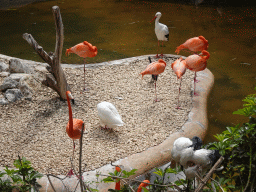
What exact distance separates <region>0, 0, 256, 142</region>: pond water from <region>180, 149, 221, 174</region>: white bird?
5.92 feet

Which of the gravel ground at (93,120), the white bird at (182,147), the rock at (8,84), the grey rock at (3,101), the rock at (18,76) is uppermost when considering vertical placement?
the white bird at (182,147)

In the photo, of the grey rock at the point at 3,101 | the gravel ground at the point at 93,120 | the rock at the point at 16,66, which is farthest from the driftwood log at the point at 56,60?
the rock at the point at 16,66

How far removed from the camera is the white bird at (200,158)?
180 centimetres

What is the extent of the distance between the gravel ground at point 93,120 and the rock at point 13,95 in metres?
0.07

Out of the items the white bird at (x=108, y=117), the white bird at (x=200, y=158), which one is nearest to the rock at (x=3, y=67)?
the white bird at (x=108, y=117)

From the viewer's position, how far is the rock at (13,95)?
12.8ft

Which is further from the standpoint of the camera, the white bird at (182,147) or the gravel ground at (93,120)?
the gravel ground at (93,120)

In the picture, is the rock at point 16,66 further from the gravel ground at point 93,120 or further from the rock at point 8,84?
the rock at point 8,84

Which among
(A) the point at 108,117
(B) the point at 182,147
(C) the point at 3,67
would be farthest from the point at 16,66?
(B) the point at 182,147

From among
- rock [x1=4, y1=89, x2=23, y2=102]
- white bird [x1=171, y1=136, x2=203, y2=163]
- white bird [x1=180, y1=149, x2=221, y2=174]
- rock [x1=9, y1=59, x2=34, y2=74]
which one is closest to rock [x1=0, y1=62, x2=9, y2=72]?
rock [x1=9, y1=59, x2=34, y2=74]

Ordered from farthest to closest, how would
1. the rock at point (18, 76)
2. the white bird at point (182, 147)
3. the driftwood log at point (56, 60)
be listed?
the rock at point (18, 76) < the driftwood log at point (56, 60) < the white bird at point (182, 147)

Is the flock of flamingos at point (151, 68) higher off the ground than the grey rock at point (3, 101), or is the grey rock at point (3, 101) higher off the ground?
the flock of flamingos at point (151, 68)

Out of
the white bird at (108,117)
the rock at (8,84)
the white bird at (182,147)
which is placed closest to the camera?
the white bird at (182,147)

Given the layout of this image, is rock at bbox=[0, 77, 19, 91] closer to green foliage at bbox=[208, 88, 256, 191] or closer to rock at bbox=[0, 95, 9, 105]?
rock at bbox=[0, 95, 9, 105]
